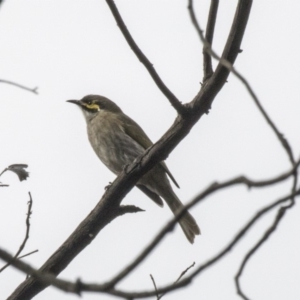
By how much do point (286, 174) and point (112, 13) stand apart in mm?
2052

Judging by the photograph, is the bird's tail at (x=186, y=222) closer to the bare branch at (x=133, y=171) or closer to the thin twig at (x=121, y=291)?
the bare branch at (x=133, y=171)

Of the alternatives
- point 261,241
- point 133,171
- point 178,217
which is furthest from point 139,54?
point 178,217

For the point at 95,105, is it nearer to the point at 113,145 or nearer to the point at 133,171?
the point at 113,145

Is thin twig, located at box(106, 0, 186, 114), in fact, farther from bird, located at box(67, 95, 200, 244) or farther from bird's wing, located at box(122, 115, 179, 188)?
bird's wing, located at box(122, 115, 179, 188)

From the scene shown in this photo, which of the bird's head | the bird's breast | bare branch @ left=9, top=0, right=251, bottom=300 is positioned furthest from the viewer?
the bird's head

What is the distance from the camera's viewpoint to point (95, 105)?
9.59 metres

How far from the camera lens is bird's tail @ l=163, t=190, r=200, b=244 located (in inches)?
311

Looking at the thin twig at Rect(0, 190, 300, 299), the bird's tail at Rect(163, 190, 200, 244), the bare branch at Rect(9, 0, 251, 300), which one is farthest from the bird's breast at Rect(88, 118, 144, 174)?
the thin twig at Rect(0, 190, 300, 299)

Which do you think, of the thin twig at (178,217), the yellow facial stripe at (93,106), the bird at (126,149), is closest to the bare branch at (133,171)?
→ the thin twig at (178,217)

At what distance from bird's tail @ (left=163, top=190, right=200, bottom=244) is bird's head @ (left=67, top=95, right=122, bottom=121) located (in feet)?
5.97

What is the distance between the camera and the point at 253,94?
7.26 feet

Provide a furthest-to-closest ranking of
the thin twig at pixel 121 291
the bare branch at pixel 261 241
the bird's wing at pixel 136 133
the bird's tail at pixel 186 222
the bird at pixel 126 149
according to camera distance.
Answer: the bird's wing at pixel 136 133
the bird at pixel 126 149
the bird's tail at pixel 186 222
the bare branch at pixel 261 241
the thin twig at pixel 121 291

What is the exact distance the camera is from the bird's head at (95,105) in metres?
9.37

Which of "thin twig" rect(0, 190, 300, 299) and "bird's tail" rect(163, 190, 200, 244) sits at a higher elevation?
"bird's tail" rect(163, 190, 200, 244)
